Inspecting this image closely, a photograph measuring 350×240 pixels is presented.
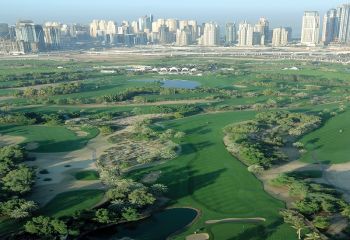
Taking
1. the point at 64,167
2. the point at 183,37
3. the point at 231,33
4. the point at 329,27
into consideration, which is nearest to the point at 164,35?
the point at 183,37

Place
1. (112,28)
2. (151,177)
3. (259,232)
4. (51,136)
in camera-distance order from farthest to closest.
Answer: (112,28) < (51,136) < (151,177) < (259,232)

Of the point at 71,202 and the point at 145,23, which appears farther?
the point at 145,23

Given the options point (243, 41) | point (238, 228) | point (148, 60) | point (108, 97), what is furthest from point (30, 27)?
point (238, 228)

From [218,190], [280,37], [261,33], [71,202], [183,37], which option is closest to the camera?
[71,202]

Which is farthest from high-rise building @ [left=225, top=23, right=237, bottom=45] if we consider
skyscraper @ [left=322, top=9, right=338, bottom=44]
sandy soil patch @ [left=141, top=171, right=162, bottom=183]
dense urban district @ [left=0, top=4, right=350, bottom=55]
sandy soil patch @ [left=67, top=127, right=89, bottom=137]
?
sandy soil patch @ [left=141, top=171, right=162, bottom=183]

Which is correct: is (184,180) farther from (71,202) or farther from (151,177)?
(71,202)

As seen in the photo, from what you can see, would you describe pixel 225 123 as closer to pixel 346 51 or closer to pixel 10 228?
pixel 10 228

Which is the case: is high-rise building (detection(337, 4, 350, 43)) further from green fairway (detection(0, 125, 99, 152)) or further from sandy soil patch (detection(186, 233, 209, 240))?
sandy soil patch (detection(186, 233, 209, 240))

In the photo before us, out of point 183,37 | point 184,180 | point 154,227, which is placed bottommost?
point 154,227

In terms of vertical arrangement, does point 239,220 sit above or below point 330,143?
below
